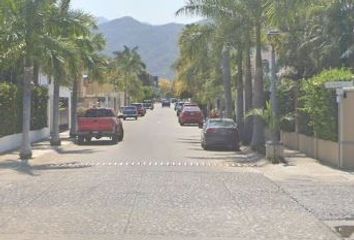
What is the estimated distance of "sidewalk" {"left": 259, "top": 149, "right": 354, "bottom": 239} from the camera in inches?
486

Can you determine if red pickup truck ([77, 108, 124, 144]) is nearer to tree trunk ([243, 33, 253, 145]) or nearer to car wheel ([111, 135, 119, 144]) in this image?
car wheel ([111, 135, 119, 144])

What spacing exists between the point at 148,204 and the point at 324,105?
10.8 meters

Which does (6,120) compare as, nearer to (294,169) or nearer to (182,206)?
(294,169)

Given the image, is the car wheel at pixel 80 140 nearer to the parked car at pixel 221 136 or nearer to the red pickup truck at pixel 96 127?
the red pickup truck at pixel 96 127

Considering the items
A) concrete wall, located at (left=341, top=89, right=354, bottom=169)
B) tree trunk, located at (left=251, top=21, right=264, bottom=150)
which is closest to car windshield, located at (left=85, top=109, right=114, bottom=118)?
tree trunk, located at (left=251, top=21, right=264, bottom=150)

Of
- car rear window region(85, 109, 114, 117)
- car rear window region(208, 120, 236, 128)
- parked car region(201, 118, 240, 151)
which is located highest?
car rear window region(85, 109, 114, 117)

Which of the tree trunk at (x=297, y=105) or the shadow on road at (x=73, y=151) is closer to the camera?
the tree trunk at (x=297, y=105)

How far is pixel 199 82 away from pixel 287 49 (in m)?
45.0

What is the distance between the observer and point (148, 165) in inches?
913

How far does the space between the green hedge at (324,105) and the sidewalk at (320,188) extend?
1.12m

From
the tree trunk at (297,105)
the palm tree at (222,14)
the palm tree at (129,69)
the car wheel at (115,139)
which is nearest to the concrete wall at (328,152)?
the tree trunk at (297,105)

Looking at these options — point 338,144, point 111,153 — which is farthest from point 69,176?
point 111,153

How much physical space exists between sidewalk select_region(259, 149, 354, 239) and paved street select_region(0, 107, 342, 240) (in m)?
0.25

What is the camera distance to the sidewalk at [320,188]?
40.5ft
